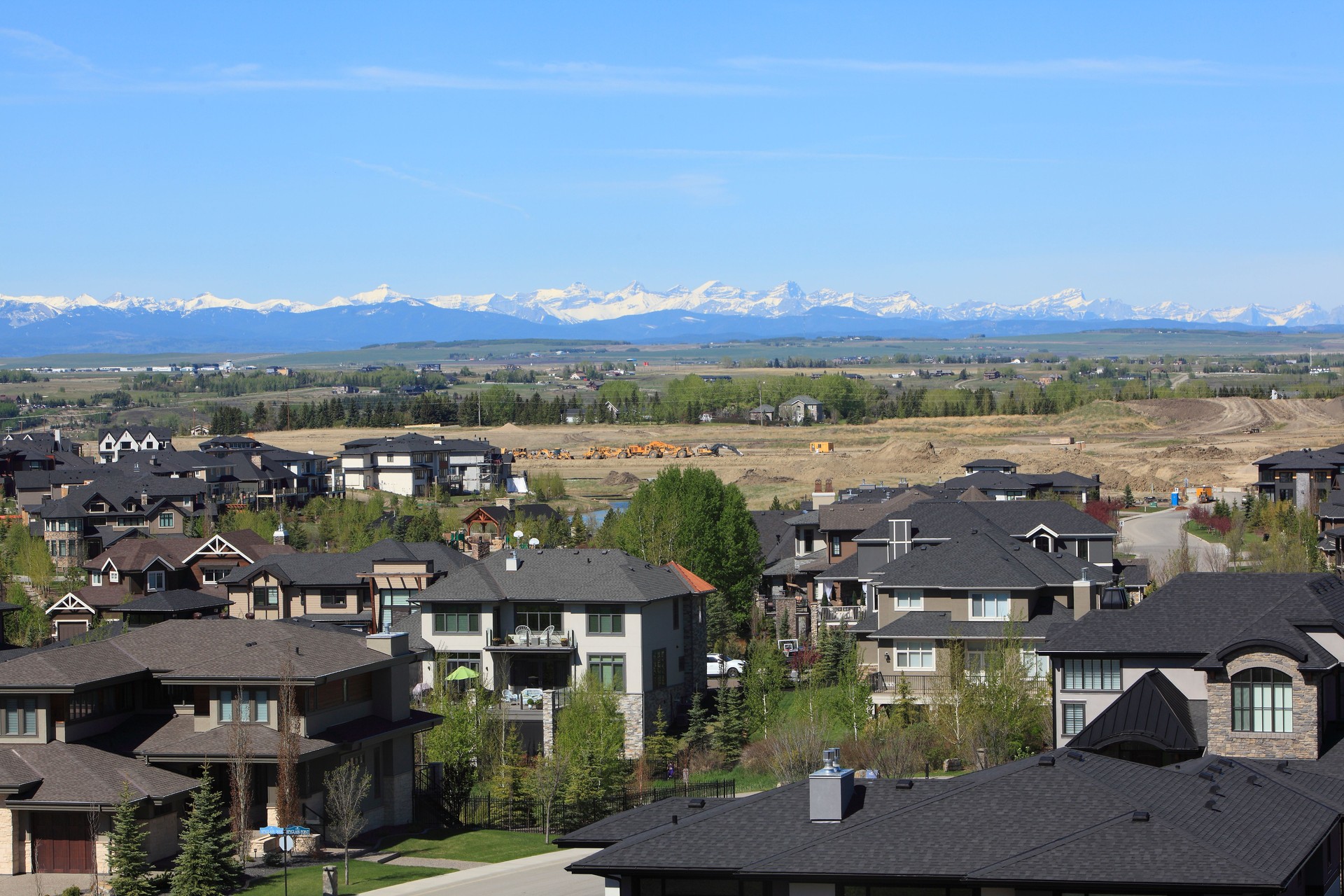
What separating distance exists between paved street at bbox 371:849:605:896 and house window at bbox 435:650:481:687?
20510mm

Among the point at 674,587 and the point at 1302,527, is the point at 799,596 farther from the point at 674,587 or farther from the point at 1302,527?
the point at 1302,527

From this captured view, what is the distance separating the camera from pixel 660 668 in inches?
2312

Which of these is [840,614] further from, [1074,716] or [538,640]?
[1074,716]

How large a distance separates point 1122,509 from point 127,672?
91.3 meters

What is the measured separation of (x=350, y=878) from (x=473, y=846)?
478 cm

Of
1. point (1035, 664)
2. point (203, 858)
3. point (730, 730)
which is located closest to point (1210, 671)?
point (1035, 664)

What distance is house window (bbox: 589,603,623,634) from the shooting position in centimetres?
5778

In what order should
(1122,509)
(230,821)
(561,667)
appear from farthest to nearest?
1. (1122,509)
2. (561,667)
3. (230,821)

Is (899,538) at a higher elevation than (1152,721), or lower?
higher

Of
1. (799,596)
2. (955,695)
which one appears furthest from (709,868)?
(799,596)

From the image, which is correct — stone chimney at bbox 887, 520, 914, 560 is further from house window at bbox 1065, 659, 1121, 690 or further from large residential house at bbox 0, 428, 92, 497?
large residential house at bbox 0, 428, 92, 497

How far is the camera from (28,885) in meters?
37.1

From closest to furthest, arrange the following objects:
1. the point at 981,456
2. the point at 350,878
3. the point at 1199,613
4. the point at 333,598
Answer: the point at 350,878 → the point at 1199,613 → the point at 333,598 → the point at 981,456

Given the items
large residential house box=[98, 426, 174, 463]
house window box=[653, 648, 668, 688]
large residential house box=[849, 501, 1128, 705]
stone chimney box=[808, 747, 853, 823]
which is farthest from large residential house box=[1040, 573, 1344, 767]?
large residential house box=[98, 426, 174, 463]
